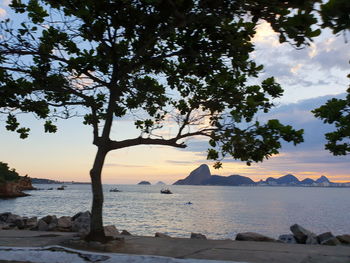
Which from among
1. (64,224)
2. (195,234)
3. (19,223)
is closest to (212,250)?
(195,234)

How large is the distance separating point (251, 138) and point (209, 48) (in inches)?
116

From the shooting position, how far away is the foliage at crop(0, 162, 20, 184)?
150875 millimetres

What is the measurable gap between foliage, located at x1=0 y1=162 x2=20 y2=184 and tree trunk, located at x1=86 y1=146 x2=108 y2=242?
150 metres

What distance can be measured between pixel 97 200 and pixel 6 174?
15657cm

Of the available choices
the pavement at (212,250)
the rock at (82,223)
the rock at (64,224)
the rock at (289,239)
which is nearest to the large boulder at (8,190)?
the rock at (64,224)

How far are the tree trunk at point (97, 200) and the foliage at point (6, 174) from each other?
494 ft

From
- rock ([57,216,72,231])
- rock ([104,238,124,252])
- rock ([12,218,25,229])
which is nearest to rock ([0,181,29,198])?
rock ([12,218,25,229])

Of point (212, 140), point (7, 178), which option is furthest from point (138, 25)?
point (7, 178)

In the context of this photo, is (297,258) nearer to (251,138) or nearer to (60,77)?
(251,138)

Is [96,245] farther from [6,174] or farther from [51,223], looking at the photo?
[6,174]

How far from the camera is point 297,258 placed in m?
9.23

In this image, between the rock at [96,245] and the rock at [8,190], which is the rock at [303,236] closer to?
the rock at [96,245]

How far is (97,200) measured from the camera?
38.1ft

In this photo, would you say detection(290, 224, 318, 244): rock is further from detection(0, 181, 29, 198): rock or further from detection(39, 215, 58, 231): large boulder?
detection(0, 181, 29, 198): rock
